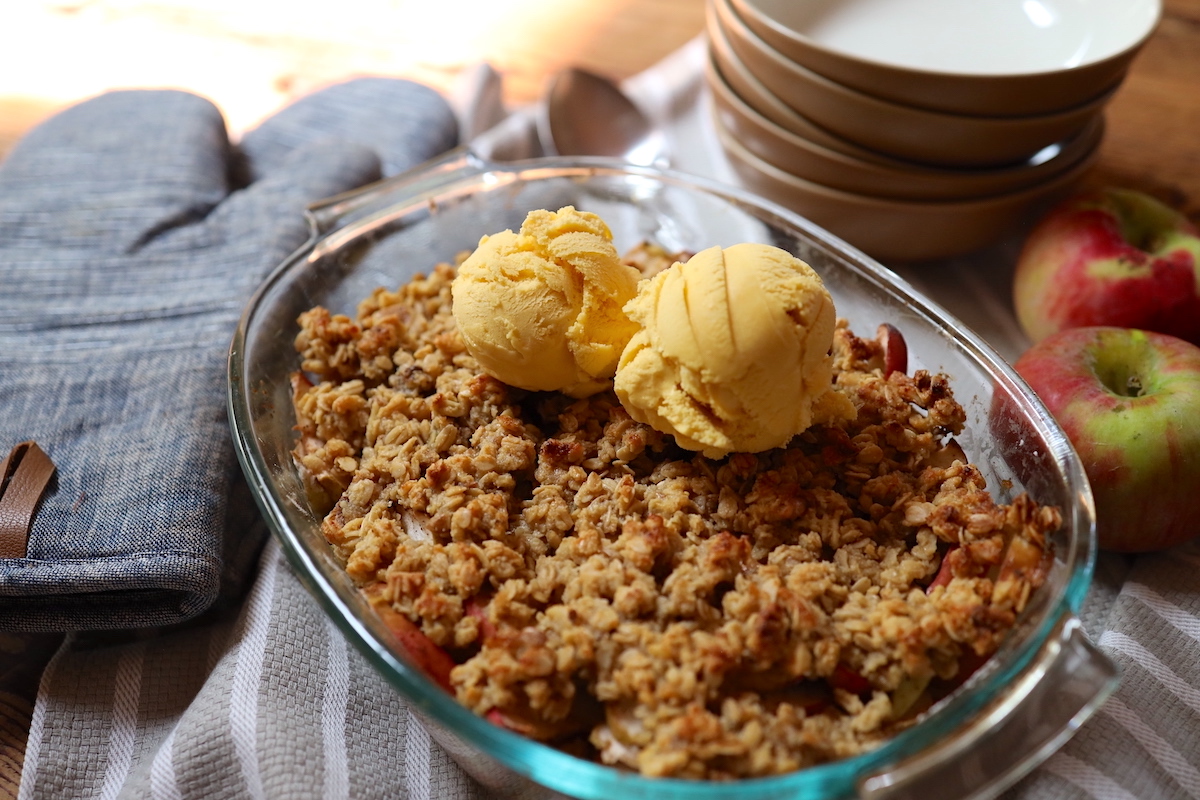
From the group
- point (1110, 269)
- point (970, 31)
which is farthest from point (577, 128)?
point (1110, 269)

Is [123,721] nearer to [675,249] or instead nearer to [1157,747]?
[675,249]

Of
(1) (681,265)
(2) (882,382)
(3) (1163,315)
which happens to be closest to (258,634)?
(1) (681,265)

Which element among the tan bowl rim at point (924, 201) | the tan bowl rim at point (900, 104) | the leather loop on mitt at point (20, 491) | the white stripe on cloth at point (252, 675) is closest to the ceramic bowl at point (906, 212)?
the tan bowl rim at point (924, 201)

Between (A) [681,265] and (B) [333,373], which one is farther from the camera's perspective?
(B) [333,373]

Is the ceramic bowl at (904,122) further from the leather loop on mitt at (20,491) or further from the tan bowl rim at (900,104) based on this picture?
the leather loop on mitt at (20,491)

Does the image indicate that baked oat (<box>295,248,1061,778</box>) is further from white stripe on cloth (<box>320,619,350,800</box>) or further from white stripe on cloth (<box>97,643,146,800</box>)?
white stripe on cloth (<box>97,643,146,800</box>)

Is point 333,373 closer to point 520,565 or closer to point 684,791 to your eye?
point 520,565
